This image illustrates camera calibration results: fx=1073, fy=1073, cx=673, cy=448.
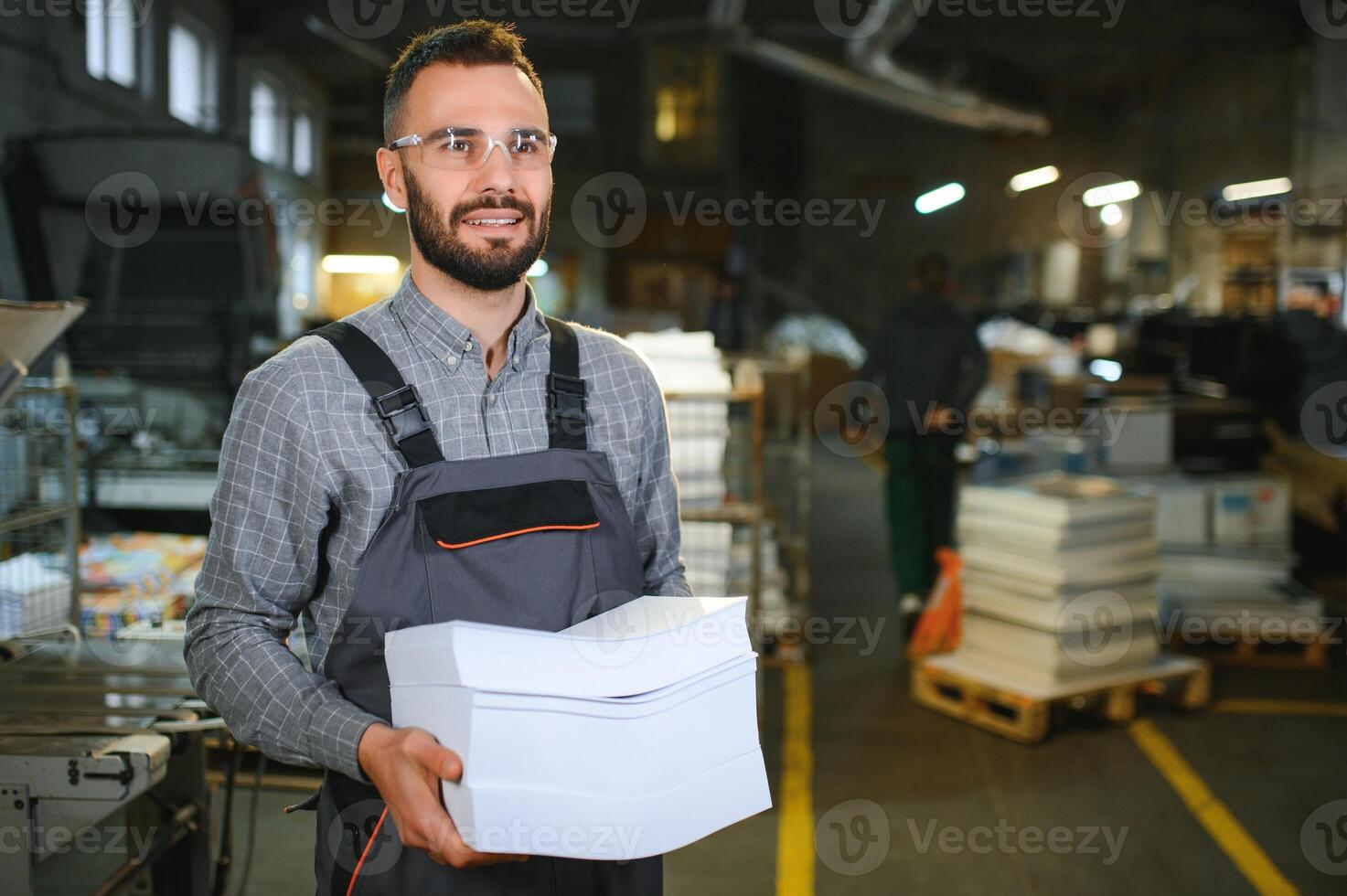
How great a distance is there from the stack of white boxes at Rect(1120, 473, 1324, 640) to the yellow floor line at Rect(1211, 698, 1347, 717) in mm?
533

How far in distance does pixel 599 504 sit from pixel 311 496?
0.40m

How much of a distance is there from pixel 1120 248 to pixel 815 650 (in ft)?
40.5

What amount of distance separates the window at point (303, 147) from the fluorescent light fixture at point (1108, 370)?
5.85 metres

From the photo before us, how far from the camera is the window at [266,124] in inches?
263

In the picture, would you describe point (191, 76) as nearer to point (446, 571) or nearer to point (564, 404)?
point (564, 404)

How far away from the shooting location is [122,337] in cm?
561

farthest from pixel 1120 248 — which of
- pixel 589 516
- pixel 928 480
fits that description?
pixel 589 516

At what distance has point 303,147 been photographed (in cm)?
722

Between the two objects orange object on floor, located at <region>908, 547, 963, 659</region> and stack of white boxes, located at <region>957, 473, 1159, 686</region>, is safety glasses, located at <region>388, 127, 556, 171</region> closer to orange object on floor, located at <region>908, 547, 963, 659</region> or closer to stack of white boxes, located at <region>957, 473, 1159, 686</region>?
stack of white boxes, located at <region>957, 473, 1159, 686</region>

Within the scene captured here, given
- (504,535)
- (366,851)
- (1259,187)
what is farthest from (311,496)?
(1259,187)

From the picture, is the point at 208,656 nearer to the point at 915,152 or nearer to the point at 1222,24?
the point at 1222,24

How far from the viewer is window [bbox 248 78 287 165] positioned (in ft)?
21.9

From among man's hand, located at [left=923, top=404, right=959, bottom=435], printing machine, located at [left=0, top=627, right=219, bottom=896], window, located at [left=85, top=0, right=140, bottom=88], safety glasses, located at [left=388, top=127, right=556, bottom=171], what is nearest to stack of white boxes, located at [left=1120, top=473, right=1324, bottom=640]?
man's hand, located at [left=923, top=404, right=959, bottom=435]

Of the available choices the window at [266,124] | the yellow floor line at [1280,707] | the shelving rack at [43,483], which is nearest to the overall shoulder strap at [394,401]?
the shelving rack at [43,483]
